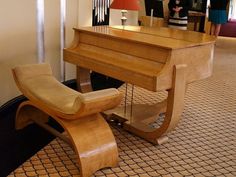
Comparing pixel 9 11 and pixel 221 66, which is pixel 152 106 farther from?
pixel 221 66

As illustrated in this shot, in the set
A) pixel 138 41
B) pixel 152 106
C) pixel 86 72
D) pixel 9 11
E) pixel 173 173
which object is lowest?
pixel 173 173

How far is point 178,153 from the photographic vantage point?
2754 mm

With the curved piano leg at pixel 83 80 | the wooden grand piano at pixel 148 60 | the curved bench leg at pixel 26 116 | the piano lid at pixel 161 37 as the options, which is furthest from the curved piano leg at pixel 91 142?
the curved piano leg at pixel 83 80

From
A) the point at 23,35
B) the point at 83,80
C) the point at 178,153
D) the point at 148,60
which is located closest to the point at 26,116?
the point at 83,80

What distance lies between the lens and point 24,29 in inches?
135

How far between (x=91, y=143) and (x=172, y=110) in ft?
2.49

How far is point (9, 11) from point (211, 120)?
2457 mm

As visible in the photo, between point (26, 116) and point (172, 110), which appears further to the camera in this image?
point (26, 116)

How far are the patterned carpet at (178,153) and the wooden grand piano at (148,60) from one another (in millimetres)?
187

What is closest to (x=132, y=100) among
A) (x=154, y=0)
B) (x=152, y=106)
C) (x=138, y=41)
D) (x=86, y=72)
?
(x=152, y=106)

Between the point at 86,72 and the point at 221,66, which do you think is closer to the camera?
the point at 86,72

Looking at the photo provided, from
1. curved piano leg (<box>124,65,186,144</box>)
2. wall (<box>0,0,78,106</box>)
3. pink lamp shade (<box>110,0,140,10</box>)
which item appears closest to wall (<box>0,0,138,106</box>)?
wall (<box>0,0,78,106</box>)

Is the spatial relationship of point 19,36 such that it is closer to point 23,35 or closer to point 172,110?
point 23,35

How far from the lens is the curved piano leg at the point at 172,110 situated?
2.56m
